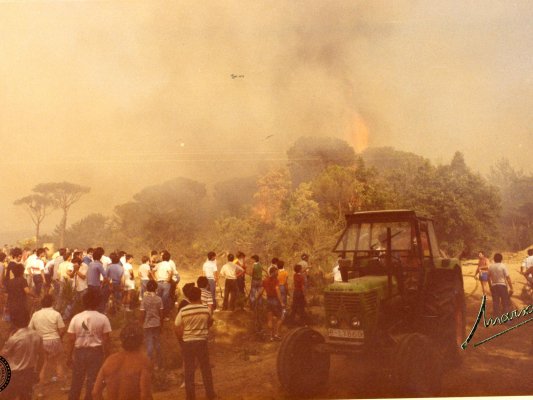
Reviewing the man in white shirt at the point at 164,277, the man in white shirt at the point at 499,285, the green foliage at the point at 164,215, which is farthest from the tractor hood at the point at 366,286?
the green foliage at the point at 164,215

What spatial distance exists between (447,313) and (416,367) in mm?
1816

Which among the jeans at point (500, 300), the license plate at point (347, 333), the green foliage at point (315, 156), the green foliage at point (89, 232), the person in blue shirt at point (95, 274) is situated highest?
the green foliage at point (315, 156)

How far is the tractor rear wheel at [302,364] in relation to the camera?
6.84 m

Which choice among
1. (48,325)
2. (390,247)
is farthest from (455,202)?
(48,325)

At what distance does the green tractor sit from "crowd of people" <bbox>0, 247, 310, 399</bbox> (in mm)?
1648

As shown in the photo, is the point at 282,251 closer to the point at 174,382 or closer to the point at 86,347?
the point at 174,382

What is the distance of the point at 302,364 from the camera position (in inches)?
279

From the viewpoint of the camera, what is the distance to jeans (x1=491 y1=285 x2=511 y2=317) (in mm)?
9688

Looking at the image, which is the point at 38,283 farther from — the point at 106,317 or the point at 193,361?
the point at 193,361

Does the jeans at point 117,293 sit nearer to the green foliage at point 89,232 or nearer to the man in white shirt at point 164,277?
the man in white shirt at point 164,277

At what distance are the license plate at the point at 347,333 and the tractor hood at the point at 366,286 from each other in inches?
24.5

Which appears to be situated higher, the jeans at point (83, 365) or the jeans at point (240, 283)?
the jeans at point (240, 283)

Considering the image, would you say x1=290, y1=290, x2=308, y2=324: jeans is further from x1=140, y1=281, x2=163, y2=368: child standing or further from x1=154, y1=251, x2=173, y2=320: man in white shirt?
x1=140, y1=281, x2=163, y2=368: child standing

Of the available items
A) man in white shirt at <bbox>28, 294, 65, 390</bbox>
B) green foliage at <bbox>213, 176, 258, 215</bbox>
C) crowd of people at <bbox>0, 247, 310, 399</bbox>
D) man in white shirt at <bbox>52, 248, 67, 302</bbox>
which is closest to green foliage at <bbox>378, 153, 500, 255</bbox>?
crowd of people at <bbox>0, 247, 310, 399</bbox>
